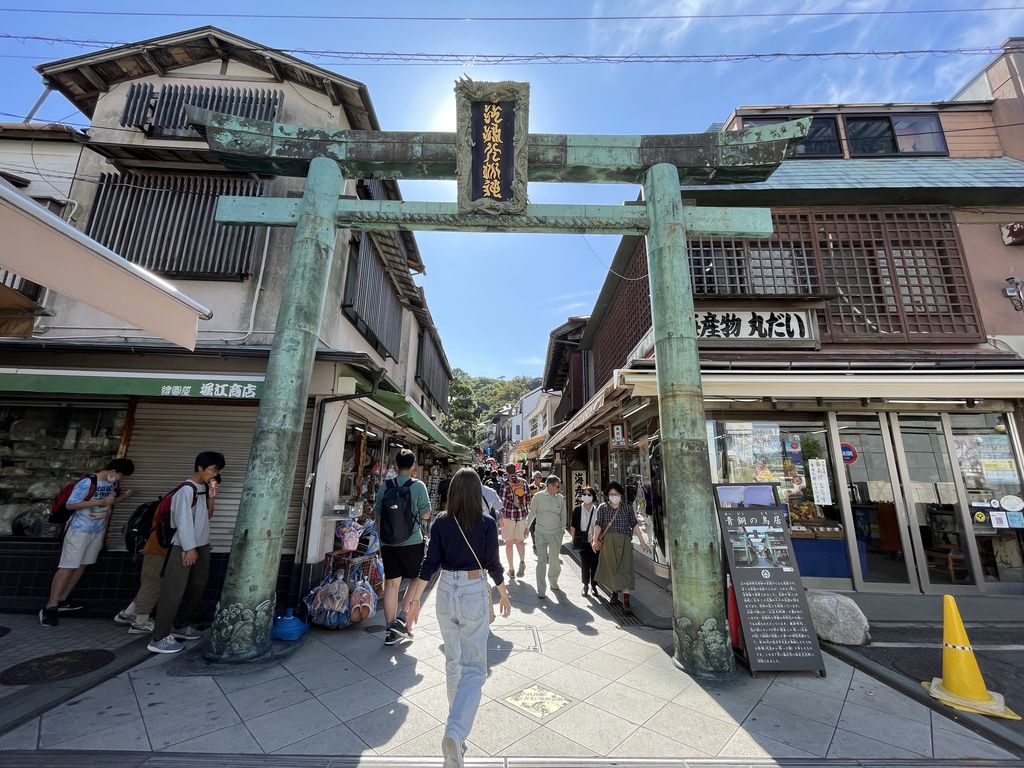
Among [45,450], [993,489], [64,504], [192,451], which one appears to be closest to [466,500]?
[192,451]

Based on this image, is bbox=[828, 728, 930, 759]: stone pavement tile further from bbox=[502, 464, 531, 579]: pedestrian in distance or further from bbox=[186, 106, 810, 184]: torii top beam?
bbox=[186, 106, 810, 184]: torii top beam

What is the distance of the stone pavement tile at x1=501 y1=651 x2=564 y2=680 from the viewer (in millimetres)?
4100

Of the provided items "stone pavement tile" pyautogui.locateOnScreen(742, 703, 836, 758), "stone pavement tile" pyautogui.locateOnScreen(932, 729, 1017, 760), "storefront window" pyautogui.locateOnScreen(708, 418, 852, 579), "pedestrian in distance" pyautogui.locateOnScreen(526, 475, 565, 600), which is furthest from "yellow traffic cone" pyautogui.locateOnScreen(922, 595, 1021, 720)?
"pedestrian in distance" pyautogui.locateOnScreen(526, 475, 565, 600)

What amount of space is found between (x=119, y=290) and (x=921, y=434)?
11.8m

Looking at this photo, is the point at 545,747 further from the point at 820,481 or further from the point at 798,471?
the point at 820,481

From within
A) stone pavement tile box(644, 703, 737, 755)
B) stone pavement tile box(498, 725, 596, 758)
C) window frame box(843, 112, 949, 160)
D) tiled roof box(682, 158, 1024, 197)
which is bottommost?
stone pavement tile box(644, 703, 737, 755)

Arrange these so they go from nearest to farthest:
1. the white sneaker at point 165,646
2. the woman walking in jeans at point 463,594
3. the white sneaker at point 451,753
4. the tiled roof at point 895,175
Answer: the white sneaker at point 451,753 < the woman walking in jeans at point 463,594 < the white sneaker at point 165,646 < the tiled roof at point 895,175

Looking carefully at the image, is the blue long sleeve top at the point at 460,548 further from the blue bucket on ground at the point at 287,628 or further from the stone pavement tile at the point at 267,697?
the blue bucket on ground at the point at 287,628

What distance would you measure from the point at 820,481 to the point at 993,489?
10.0 ft

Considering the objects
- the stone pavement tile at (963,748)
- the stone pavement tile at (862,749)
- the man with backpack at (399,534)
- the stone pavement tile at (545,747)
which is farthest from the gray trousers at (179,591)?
the stone pavement tile at (963,748)

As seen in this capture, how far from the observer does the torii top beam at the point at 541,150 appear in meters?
5.27

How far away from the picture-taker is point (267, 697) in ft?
11.6

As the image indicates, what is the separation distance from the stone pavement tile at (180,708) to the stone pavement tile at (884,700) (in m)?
5.26

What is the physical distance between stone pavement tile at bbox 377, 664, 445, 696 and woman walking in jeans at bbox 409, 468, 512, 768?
116 centimetres
